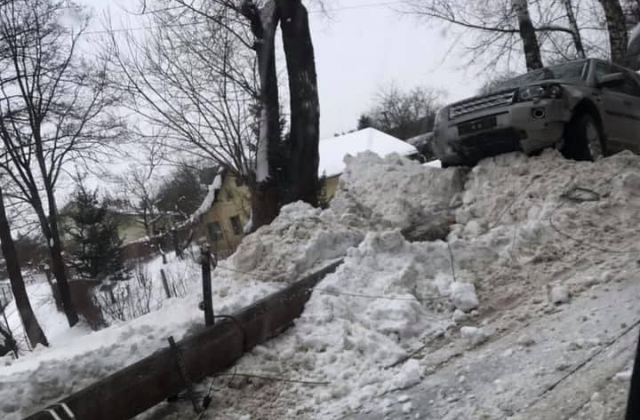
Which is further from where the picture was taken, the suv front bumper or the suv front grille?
the suv front grille

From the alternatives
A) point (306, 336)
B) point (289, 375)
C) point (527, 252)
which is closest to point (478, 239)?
point (527, 252)

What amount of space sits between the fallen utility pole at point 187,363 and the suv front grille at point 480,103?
328 cm

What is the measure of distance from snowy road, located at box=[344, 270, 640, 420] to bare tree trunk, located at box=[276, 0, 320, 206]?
555 cm

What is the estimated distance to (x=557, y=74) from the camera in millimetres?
7672

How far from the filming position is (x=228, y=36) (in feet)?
49.1

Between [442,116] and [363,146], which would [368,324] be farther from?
[363,146]

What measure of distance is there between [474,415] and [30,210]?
2120cm

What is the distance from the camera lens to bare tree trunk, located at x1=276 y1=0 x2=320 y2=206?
9.07 meters

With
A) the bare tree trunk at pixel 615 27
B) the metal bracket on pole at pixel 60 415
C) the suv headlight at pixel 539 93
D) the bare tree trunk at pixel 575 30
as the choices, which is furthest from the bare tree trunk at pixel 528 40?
the metal bracket on pole at pixel 60 415

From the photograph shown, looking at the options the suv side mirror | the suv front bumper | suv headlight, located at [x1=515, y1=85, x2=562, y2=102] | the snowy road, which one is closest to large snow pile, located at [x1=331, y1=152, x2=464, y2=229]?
the suv front bumper

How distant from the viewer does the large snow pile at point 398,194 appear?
7074 millimetres

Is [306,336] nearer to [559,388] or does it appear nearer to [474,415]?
[474,415]

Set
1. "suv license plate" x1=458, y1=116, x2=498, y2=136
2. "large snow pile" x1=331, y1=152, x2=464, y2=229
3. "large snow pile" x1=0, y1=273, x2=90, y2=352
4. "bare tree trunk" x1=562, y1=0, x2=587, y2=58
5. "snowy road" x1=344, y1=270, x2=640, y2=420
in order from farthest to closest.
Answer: "bare tree trunk" x1=562, y1=0, x2=587, y2=58 → "large snow pile" x1=0, y1=273, x2=90, y2=352 → "large snow pile" x1=331, y1=152, x2=464, y2=229 → "suv license plate" x1=458, y1=116, x2=498, y2=136 → "snowy road" x1=344, y1=270, x2=640, y2=420

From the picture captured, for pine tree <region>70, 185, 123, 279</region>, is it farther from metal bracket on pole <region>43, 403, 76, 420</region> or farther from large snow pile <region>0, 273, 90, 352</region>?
metal bracket on pole <region>43, 403, 76, 420</region>
